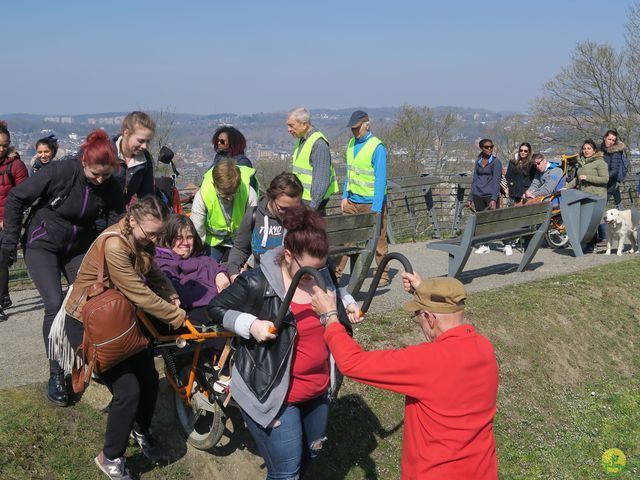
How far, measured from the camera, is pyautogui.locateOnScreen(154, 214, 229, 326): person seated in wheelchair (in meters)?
5.20

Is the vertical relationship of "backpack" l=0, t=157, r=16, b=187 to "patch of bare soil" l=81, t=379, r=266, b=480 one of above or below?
above

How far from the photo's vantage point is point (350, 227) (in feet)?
24.1

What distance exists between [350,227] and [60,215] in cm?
318

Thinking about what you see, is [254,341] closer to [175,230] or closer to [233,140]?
[175,230]

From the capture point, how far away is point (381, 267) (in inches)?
146

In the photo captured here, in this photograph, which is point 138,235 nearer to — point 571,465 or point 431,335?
point 431,335

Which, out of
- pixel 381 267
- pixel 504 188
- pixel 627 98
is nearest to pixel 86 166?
pixel 381 267

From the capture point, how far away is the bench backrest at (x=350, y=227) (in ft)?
23.4

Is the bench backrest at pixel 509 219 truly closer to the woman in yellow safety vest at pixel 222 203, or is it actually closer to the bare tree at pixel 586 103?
the woman in yellow safety vest at pixel 222 203

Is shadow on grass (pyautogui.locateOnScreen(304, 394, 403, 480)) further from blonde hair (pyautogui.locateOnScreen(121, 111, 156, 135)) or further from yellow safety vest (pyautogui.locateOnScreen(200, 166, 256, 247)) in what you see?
blonde hair (pyautogui.locateOnScreen(121, 111, 156, 135))

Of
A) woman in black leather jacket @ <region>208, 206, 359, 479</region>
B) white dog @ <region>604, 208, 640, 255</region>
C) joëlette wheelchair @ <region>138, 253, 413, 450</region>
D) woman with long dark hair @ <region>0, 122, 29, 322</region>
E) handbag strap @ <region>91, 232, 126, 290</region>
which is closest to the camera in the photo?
woman in black leather jacket @ <region>208, 206, 359, 479</region>

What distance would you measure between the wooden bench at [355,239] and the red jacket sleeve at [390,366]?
157 inches

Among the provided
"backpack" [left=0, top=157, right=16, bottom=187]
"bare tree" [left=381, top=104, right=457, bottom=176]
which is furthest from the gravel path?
"bare tree" [left=381, top=104, right=457, bottom=176]

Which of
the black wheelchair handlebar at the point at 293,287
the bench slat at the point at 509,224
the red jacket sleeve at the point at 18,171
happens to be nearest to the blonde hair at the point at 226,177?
the black wheelchair handlebar at the point at 293,287
